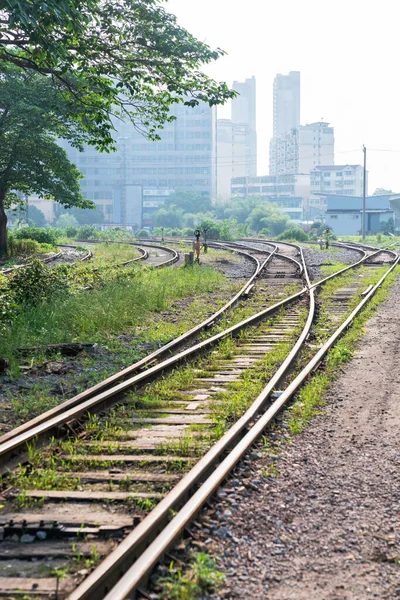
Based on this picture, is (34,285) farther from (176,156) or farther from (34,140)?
(176,156)

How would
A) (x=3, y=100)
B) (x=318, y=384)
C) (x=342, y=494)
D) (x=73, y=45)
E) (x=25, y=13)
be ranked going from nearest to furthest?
(x=342, y=494)
(x=318, y=384)
(x=25, y=13)
(x=73, y=45)
(x=3, y=100)

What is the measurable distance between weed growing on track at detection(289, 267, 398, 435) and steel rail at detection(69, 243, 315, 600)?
46 centimetres

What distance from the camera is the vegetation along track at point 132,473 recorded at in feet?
12.8

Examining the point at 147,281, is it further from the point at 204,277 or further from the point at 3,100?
the point at 3,100

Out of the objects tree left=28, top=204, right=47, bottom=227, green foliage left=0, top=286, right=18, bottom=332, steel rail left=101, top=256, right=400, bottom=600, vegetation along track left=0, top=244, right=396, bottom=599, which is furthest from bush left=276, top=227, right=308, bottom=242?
tree left=28, top=204, right=47, bottom=227

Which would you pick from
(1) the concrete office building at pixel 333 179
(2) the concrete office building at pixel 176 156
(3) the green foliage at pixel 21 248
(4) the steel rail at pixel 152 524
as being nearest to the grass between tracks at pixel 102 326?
(4) the steel rail at pixel 152 524

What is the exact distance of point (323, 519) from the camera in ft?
15.2

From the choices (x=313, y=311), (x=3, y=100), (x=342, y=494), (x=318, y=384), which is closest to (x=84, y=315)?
(x=313, y=311)

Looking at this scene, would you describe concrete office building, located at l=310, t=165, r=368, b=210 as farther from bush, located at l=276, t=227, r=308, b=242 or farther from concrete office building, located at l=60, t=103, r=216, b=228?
bush, located at l=276, t=227, r=308, b=242

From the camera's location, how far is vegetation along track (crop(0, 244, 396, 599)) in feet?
12.8

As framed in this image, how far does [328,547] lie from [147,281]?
14574mm

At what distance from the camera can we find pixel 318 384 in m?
8.28

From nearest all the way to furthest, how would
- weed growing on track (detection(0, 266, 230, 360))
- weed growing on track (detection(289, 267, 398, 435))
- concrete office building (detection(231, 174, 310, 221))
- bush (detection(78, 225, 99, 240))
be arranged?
weed growing on track (detection(289, 267, 398, 435)) → weed growing on track (detection(0, 266, 230, 360)) → bush (detection(78, 225, 99, 240)) → concrete office building (detection(231, 174, 310, 221))

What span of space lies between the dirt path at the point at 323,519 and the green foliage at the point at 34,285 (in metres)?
8.69
